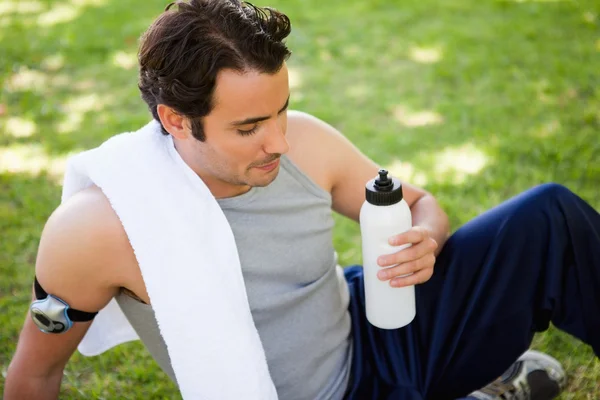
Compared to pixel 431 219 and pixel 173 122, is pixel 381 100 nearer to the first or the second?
pixel 431 219

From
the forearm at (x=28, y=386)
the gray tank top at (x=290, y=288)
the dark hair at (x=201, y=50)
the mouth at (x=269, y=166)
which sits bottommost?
the forearm at (x=28, y=386)

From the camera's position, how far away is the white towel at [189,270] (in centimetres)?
172

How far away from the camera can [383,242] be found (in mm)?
1751

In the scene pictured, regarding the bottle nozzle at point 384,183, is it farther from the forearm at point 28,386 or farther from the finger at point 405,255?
the forearm at point 28,386

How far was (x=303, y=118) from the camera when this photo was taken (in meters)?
2.07

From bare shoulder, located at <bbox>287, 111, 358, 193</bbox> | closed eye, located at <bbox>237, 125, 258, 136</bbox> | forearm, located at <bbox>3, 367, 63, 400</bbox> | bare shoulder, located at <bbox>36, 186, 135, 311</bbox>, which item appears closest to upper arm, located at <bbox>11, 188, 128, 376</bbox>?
bare shoulder, located at <bbox>36, 186, 135, 311</bbox>

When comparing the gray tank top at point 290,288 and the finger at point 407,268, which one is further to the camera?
the gray tank top at point 290,288

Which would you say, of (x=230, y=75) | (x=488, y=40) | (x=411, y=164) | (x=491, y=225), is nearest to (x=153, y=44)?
(x=230, y=75)

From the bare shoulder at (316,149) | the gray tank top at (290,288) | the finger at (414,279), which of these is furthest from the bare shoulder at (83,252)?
the finger at (414,279)

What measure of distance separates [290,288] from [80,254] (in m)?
0.54

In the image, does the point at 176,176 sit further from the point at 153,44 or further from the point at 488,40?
the point at 488,40

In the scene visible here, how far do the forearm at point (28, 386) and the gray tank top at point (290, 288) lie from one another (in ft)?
0.82

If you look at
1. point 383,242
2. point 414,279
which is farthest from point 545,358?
point 383,242

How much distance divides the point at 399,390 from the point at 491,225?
0.49 meters
